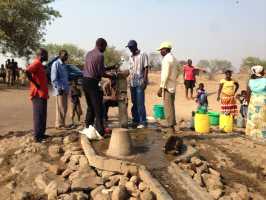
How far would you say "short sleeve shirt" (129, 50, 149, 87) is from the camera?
925 cm

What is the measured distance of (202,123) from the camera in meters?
9.88

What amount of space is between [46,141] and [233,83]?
238 inches

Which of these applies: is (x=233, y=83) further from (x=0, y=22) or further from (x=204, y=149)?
(x=0, y=22)

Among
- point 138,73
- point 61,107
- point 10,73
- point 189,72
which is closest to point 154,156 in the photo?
point 138,73

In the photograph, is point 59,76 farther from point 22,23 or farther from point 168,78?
point 22,23

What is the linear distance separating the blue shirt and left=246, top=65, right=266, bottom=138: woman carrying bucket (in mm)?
4055

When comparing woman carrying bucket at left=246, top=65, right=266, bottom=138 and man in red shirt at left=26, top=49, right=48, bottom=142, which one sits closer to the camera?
man in red shirt at left=26, top=49, right=48, bottom=142

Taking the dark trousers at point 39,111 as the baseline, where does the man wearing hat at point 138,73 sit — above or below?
above

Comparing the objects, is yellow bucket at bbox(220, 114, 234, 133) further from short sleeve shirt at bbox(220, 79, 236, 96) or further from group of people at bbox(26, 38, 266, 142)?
short sleeve shirt at bbox(220, 79, 236, 96)

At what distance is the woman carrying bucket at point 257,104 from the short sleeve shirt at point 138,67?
228 cm

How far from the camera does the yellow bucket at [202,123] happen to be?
387 inches

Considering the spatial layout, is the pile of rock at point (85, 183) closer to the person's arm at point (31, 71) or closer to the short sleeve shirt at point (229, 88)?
the person's arm at point (31, 71)

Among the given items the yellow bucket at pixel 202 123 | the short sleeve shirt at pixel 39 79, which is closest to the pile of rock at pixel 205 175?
the yellow bucket at pixel 202 123

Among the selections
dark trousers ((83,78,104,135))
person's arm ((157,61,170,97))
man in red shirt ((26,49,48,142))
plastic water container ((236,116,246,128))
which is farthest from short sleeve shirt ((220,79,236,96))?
man in red shirt ((26,49,48,142))
